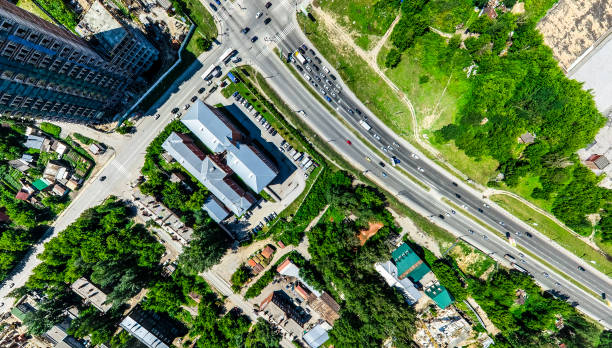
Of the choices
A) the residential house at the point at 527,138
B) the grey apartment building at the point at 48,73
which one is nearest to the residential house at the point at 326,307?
the residential house at the point at 527,138

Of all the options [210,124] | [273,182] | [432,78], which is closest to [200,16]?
[210,124]

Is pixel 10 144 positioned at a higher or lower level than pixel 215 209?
lower

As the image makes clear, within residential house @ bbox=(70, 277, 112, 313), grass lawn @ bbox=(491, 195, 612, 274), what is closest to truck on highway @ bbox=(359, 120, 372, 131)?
grass lawn @ bbox=(491, 195, 612, 274)

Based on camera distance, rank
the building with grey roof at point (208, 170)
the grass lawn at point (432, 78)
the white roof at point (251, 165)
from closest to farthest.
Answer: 1. the white roof at point (251, 165)
2. the building with grey roof at point (208, 170)
3. the grass lawn at point (432, 78)

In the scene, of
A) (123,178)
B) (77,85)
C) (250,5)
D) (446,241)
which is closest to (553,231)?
(446,241)

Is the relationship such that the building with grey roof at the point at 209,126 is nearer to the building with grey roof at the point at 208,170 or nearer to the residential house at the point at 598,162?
the building with grey roof at the point at 208,170

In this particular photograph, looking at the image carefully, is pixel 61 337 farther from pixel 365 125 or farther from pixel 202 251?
pixel 365 125

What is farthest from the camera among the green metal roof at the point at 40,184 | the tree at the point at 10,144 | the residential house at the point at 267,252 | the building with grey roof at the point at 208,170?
the residential house at the point at 267,252
